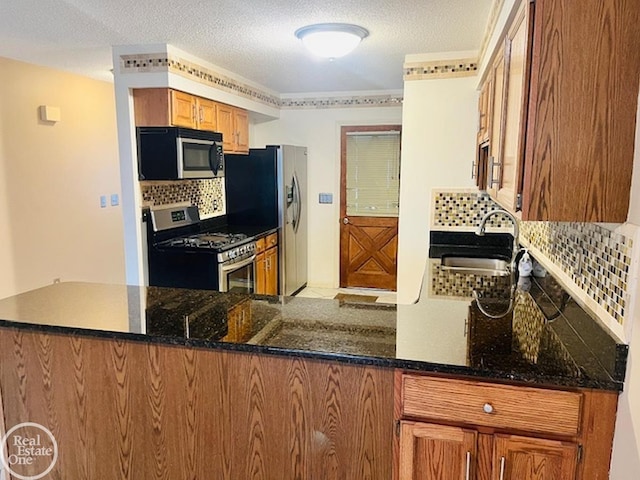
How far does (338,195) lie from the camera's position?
18.0ft

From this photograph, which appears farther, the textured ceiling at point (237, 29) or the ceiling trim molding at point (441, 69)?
the ceiling trim molding at point (441, 69)

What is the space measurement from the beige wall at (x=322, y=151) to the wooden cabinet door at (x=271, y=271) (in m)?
0.84

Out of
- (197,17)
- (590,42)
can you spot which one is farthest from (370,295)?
(590,42)

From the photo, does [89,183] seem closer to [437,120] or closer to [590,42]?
[437,120]

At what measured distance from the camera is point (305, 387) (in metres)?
1.47

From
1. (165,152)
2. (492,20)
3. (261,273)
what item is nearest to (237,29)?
(165,152)

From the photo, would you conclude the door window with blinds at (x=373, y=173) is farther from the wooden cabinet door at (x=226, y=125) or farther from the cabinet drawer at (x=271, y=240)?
the wooden cabinet door at (x=226, y=125)

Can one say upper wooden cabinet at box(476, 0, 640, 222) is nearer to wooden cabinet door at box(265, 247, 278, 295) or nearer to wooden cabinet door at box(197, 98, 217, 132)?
wooden cabinet door at box(197, 98, 217, 132)

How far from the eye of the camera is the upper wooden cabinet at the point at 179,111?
3.35 m

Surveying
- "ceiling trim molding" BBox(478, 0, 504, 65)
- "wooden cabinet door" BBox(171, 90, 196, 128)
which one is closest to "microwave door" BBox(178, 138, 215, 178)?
"wooden cabinet door" BBox(171, 90, 196, 128)

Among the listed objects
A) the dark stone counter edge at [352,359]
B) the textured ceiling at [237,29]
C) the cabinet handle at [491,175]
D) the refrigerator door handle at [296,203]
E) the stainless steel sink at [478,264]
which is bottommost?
the stainless steel sink at [478,264]

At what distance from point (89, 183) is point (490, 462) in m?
4.48

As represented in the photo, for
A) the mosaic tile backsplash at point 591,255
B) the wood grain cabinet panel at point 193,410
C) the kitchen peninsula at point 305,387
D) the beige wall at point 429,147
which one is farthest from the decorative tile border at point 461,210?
the wood grain cabinet panel at point 193,410

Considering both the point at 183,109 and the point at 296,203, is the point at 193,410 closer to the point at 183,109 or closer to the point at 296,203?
the point at 183,109
